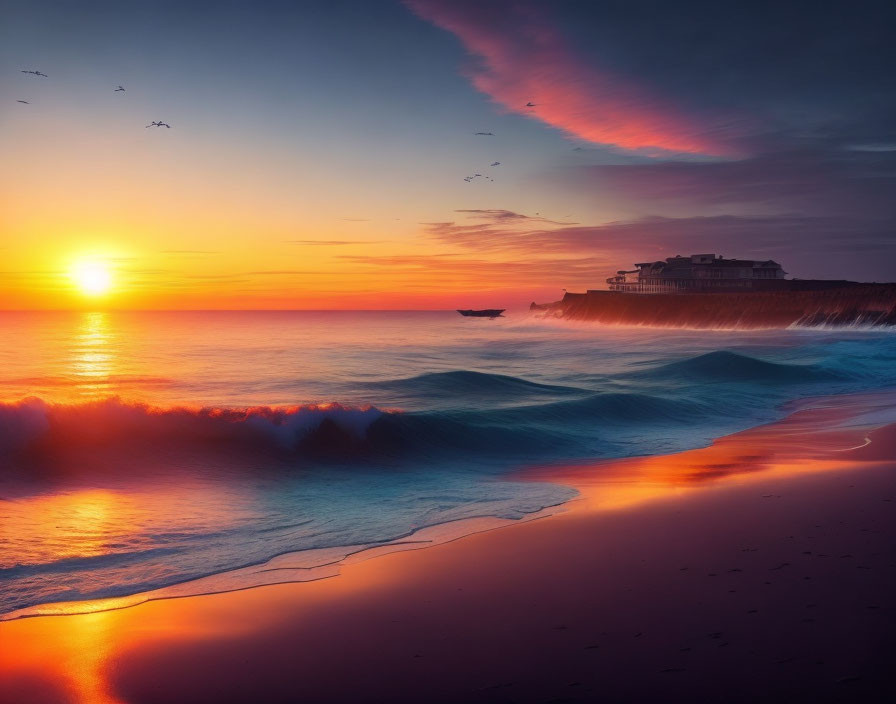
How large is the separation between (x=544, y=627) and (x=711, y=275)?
108609mm

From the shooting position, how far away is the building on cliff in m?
104

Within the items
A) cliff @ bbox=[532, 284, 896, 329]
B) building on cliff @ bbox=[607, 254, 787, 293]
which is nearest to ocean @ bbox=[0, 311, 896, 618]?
cliff @ bbox=[532, 284, 896, 329]

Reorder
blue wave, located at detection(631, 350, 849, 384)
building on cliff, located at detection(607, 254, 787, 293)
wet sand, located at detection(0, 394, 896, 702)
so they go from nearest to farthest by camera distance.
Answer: wet sand, located at detection(0, 394, 896, 702) < blue wave, located at detection(631, 350, 849, 384) < building on cliff, located at detection(607, 254, 787, 293)

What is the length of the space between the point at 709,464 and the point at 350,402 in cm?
1354

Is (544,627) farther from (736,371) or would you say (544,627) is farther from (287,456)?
(736,371)

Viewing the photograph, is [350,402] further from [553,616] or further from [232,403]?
[553,616]

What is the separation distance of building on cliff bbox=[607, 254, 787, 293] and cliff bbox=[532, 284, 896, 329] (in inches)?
339

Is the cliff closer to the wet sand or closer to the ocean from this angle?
the ocean

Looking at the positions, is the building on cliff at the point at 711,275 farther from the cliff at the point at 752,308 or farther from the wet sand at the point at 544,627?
the wet sand at the point at 544,627

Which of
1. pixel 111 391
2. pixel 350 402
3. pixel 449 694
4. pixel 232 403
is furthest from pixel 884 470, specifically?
pixel 111 391

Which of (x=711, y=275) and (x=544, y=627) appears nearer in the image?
(x=544, y=627)

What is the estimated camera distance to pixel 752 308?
273 feet

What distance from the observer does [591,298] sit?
11038cm

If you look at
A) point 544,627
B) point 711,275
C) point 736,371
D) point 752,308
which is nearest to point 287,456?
point 544,627
